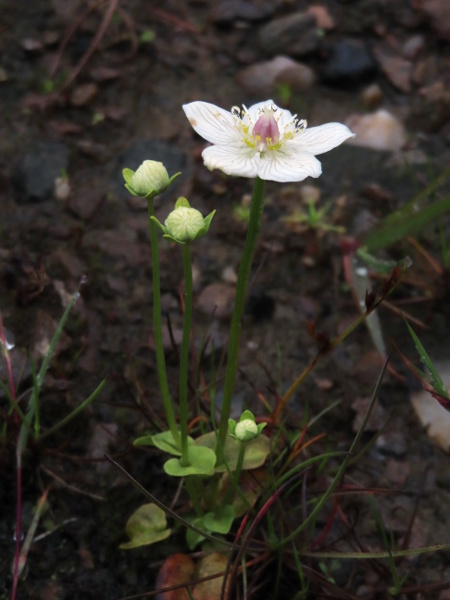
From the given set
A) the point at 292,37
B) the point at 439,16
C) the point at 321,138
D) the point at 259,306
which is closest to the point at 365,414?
the point at 259,306

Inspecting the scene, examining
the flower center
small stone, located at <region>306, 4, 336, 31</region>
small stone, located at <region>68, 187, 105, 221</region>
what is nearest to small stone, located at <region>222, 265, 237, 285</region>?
small stone, located at <region>68, 187, 105, 221</region>

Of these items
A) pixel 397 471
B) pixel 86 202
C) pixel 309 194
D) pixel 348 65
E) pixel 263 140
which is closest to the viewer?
pixel 263 140

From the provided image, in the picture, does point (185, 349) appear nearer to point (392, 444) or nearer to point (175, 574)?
point (175, 574)

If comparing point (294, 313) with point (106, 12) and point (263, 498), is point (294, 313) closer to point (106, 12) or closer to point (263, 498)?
point (263, 498)

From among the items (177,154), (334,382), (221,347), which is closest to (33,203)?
(177,154)

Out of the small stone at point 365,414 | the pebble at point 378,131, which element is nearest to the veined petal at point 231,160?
the small stone at point 365,414

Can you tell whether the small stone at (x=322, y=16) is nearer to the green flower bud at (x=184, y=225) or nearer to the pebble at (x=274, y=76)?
the pebble at (x=274, y=76)
